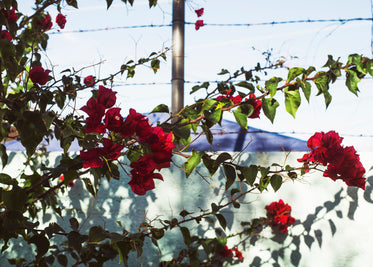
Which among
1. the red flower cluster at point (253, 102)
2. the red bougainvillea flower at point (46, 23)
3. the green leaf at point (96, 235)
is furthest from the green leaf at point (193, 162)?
the red bougainvillea flower at point (46, 23)

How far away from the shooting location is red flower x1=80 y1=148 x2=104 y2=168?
2.72 ft

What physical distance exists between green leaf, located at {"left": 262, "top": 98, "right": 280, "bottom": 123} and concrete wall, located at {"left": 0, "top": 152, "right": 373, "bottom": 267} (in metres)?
1.10

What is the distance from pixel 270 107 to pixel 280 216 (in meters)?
1.19

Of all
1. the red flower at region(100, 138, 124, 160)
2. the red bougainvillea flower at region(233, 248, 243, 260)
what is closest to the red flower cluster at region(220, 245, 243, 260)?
the red bougainvillea flower at region(233, 248, 243, 260)

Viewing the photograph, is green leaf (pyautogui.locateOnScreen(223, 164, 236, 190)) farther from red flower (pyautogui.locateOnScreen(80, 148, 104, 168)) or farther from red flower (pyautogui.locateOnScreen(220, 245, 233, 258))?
red flower (pyautogui.locateOnScreen(220, 245, 233, 258))

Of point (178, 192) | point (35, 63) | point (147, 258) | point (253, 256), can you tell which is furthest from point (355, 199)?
point (35, 63)

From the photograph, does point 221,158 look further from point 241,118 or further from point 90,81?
point 90,81

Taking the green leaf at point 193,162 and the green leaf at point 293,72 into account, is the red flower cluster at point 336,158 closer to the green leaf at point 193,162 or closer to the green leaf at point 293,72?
the green leaf at point 293,72

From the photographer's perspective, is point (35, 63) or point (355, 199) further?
point (355, 199)

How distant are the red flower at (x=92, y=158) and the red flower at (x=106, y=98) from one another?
0.36 ft

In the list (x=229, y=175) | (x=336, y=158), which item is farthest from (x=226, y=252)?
(x=229, y=175)

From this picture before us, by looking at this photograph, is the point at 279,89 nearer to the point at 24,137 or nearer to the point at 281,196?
the point at 24,137

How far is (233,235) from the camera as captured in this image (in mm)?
2018

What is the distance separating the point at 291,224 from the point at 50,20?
1.60 metres
